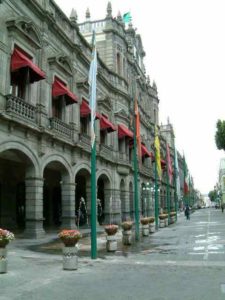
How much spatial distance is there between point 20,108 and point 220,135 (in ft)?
124

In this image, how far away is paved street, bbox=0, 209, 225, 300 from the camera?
344 inches

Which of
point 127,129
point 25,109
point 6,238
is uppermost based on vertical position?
point 127,129

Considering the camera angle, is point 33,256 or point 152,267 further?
point 33,256

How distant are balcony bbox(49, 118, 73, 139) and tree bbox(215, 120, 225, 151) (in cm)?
3109

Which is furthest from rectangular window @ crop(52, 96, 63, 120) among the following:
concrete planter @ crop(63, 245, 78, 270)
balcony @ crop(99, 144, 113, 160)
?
concrete planter @ crop(63, 245, 78, 270)

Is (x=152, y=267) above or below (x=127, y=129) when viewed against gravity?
below

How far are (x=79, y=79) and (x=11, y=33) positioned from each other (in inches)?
367

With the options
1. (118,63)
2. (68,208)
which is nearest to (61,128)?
(68,208)

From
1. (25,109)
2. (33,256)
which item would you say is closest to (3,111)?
(25,109)

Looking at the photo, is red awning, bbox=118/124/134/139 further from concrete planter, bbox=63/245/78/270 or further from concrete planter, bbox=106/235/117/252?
concrete planter, bbox=63/245/78/270

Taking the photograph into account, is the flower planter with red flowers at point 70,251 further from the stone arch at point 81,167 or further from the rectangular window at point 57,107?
the stone arch at point 81,167

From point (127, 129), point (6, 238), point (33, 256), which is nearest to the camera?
point (6, 238)

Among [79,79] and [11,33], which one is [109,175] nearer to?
[79,79]

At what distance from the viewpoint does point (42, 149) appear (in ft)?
74.0
